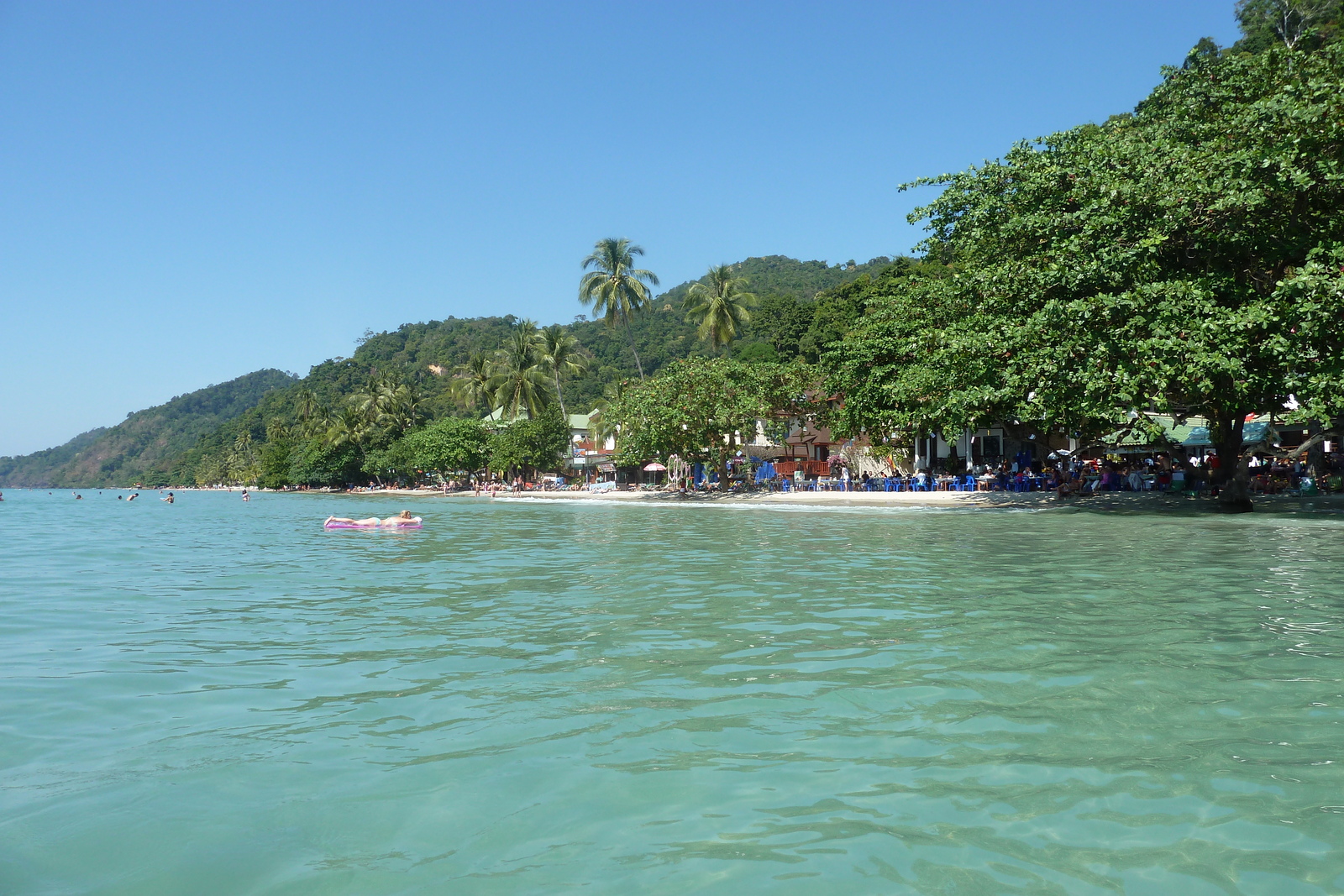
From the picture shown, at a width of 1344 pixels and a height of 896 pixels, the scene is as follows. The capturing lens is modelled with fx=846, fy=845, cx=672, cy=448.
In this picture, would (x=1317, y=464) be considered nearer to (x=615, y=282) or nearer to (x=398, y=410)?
(x=615, y=282)

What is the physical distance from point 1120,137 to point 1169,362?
342 inches

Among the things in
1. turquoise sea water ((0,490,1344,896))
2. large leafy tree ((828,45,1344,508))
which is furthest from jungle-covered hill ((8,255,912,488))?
turquoise sea water ((0,490,1344,896))

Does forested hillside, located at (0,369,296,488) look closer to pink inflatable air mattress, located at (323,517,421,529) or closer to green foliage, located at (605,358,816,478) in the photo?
green foliage, located at (605,358,816,478)

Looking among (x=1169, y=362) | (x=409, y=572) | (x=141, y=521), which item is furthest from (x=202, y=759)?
(x=141, y=521)

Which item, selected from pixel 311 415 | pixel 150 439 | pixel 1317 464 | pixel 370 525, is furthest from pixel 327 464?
pixel 150 439

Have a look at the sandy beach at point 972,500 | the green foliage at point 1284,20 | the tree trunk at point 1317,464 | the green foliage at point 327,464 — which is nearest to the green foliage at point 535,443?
the sandy beach at point 972,500

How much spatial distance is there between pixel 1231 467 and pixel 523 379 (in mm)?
43413

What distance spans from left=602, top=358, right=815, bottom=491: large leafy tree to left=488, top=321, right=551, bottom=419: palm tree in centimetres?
2062

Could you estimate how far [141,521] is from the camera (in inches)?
1224

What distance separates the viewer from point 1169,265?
2134 centimetres

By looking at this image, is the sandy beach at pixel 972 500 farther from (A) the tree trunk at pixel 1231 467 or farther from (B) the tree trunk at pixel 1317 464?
(B) the tree trunk at pixel 1317 464

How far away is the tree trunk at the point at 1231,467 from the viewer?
71.2 ft

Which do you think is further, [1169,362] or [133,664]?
[1169,362]

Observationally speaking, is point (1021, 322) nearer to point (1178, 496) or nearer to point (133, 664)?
point (1178, 496)
